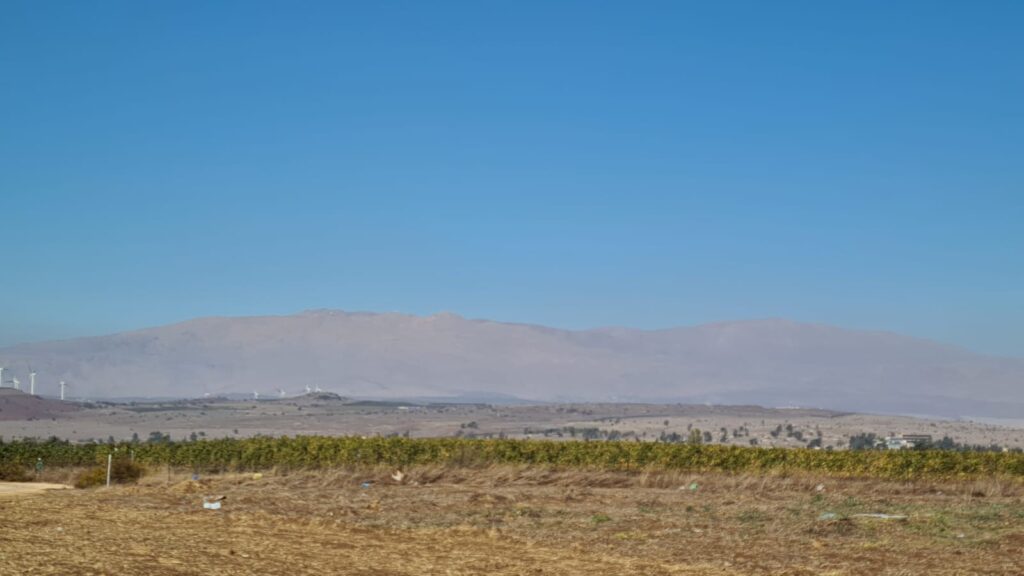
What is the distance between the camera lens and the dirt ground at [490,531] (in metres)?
17.8

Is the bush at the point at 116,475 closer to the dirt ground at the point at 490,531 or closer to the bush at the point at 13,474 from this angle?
the dirt ground at the point at 490,531

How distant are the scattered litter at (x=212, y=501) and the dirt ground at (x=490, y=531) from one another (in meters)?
0.28

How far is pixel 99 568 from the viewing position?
1559 cm

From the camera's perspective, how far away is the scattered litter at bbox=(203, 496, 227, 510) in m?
24.3

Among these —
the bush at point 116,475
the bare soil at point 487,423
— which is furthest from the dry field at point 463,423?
the bush at point 116,475

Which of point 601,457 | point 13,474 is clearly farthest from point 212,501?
point 601,457

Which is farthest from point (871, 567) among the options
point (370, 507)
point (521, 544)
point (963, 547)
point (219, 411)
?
point (219, 411)

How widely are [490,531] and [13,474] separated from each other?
22.3 metres

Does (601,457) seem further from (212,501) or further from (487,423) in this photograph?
(487,423)

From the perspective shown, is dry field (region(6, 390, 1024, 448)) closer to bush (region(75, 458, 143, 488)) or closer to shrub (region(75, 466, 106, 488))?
bush (region(75, 458, 143, 488))

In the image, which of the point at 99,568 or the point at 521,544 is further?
the point at 521,544

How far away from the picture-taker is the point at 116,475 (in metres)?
35.8

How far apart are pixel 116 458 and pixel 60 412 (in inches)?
4648

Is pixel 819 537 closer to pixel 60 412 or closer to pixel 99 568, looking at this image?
pixel 99 568
